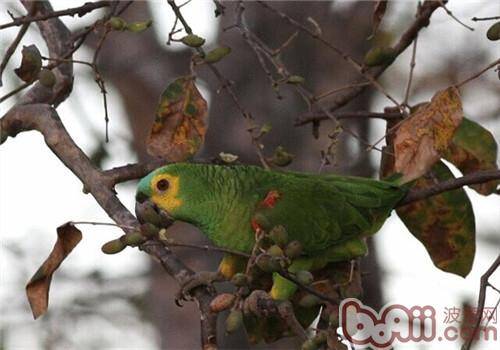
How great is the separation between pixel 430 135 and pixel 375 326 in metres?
0.47

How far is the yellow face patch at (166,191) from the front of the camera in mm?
2789

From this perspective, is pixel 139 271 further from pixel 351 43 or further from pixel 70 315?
pixel 351 43

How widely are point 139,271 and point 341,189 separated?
9.21 feet

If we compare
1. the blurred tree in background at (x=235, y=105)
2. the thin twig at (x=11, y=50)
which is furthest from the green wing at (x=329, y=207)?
the blurred tree in background at (x=235, y=105)

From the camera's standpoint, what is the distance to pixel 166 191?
281 cm

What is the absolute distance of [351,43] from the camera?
5.54m

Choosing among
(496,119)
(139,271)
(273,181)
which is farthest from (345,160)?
(273,181)

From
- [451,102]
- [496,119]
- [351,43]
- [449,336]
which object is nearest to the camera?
[451,102]

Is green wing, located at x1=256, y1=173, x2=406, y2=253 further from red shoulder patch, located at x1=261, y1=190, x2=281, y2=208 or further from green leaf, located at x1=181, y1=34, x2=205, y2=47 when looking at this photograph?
green leaf, located at x1=181, y1=34, x2=205, y2=47

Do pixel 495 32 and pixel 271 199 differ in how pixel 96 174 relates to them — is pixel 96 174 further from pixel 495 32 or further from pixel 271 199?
pixel 495 32

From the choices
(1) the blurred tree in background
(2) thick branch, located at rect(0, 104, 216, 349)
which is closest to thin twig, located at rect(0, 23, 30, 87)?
(2) thick branch, located at rect(0, 104, 216, 349)

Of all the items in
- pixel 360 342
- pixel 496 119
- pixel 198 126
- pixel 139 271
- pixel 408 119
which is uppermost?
pixel 496 119

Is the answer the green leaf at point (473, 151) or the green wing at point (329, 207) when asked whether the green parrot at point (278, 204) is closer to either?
the green wing at point (329, 207)

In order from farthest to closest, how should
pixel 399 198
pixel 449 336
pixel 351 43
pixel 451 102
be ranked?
pixel 351 43 < pixel 399 198 < pixel 449 336 < pixel 451 102
